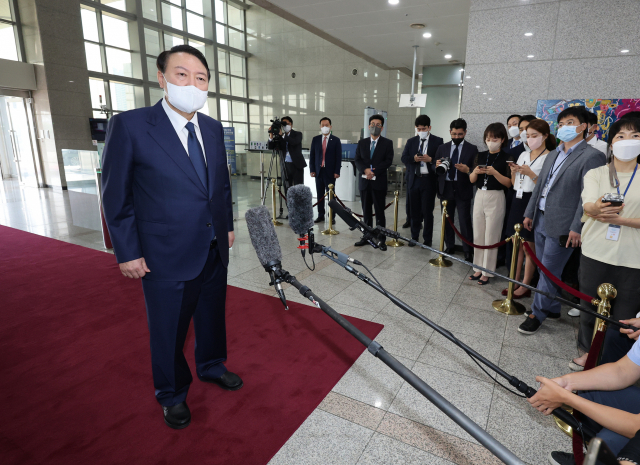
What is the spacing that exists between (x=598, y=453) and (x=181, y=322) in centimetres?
179

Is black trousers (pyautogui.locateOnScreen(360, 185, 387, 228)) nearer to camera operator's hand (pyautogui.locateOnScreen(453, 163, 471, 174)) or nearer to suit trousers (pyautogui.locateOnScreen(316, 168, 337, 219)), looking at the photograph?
suit trousers (pyautogui.locateOnScreen(316, 168, 337, 219))

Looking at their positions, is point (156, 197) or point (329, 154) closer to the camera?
point (156, 197)

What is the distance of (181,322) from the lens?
1960 millimetres

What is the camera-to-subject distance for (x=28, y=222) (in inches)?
269

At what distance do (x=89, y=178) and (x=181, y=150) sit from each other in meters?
5.49

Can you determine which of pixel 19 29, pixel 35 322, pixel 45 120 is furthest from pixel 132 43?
pixel 35 322

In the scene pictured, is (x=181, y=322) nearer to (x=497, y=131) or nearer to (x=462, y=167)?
(x=497, y=131)

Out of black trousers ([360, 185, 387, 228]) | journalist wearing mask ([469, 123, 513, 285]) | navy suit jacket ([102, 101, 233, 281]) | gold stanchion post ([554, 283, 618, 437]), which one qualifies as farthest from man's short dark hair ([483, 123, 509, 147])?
navy suit jacket ([102, 101, 233, 281])

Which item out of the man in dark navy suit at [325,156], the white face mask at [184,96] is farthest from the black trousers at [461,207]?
the white face mask at [184,96]

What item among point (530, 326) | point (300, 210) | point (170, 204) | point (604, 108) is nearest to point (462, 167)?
point (604, 108)

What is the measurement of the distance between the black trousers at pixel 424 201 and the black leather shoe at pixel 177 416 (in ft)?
13.8

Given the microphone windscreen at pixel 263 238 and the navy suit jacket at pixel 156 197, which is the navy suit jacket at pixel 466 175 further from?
the navy suit jacket at pixel 156 197

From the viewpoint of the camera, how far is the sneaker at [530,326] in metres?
3.05

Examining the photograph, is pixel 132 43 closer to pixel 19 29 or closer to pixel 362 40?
pixel 19 29
